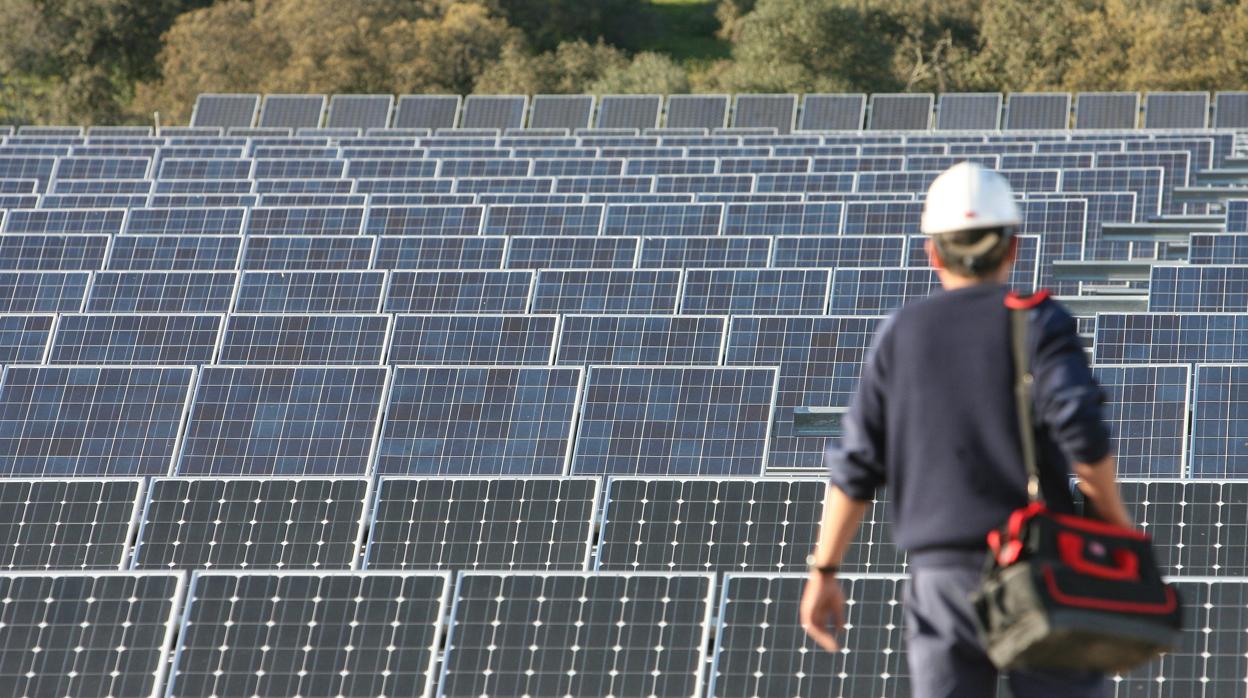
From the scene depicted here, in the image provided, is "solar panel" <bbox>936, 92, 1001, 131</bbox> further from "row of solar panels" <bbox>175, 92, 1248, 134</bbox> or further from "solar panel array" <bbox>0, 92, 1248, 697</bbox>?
"solar panel array" <bbox>0, 92, 1248, 697</bbox>

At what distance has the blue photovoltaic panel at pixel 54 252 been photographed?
26359 mm

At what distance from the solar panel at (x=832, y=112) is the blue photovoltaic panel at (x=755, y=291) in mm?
26036

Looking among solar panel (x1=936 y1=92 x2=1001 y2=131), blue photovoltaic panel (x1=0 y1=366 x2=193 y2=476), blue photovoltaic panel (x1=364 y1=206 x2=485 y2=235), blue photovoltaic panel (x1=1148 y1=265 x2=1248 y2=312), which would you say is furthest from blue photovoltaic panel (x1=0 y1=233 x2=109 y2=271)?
solar panel (x1=936 y1=92 x2=1001 y2=131)

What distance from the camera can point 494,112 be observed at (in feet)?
170

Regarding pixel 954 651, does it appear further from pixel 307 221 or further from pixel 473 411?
pixel 307 221

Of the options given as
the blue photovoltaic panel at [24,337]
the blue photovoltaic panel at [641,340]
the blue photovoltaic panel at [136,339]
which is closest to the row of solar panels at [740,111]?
the blue photovoltaic panel at [641,340]

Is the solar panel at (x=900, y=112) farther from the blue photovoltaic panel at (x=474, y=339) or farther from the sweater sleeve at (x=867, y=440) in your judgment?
the sweater sleeve at (x=867, y=440)

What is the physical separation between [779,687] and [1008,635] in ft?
15.6

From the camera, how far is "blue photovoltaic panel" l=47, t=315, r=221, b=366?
66.0 ft

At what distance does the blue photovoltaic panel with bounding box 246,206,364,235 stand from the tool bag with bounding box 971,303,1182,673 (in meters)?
24.3

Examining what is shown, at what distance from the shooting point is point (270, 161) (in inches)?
1547

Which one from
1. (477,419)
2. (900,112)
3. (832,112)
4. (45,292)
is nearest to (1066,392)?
(477,419)

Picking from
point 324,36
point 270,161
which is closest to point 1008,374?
point 270,161

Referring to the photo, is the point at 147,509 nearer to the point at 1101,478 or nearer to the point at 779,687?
the point at 779,687
